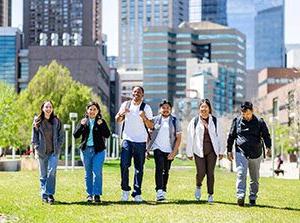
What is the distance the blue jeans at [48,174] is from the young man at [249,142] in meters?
3.19

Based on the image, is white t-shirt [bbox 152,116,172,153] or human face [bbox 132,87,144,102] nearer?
human face [bbox 132,87,144,102]

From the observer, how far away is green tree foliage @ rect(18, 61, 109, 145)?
6012cm

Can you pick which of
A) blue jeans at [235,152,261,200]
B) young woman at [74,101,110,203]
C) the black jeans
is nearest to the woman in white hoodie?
the black jeans

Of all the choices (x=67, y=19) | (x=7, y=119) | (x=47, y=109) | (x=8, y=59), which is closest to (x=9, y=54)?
(x=8, y=59)

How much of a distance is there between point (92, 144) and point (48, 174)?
963 millimetres

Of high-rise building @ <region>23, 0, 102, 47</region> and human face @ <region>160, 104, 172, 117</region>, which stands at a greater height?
high-rise building @ <region>23, 0, 102, 47</region>

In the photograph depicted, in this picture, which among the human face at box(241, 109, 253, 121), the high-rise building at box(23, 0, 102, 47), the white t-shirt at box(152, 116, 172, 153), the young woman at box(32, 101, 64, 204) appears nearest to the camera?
the human face at box(241, 109, 253, 121)

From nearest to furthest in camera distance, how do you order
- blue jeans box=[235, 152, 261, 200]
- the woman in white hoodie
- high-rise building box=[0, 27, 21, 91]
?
1. blue jeans box=[235, 152, 261, 200]
2. the woman in white hoodie
3. high-rise building box=[0, 27, 21, 91]

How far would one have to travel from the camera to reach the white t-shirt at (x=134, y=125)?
13.3 metres

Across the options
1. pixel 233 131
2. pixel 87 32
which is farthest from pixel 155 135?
pixel 87 32

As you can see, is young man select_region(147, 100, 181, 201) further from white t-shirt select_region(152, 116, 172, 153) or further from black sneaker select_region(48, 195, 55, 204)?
black sneaker select_region(48, 195, 55, 204)

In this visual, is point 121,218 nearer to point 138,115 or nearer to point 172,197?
point 138,115

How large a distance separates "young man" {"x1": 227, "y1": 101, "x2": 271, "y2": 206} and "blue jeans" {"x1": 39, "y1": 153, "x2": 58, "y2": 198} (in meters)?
3.19

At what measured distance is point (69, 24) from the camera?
187500 mm
